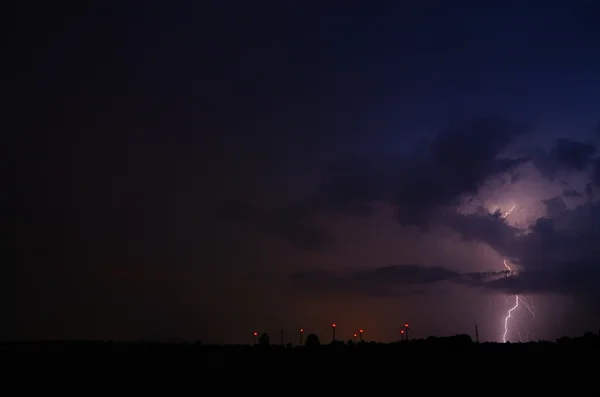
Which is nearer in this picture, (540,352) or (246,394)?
(246,394)

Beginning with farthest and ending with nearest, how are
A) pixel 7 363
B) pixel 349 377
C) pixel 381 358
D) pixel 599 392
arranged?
1. pixel 381 358
2. pixel 7 363
3. pixel 349 377
4. pixel 599 392

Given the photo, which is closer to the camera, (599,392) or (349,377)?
(599,392)

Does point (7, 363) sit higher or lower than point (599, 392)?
higher

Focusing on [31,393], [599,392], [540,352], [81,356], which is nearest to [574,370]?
[599,392]

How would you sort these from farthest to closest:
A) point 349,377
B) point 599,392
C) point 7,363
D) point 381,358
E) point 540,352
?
point 540,352 < point 381,358 < point 7,363 < point 349,377 < point 599,392

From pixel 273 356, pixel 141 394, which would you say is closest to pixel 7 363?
pixel 141 394

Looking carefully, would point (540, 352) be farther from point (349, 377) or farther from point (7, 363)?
point (7, 363)

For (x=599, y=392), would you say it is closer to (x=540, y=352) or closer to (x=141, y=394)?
(x=540, y=352)

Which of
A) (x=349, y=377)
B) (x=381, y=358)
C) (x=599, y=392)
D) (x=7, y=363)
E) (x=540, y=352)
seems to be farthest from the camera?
(x=540, y=352)

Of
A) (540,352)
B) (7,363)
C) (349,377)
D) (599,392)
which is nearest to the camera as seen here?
(599,392)
